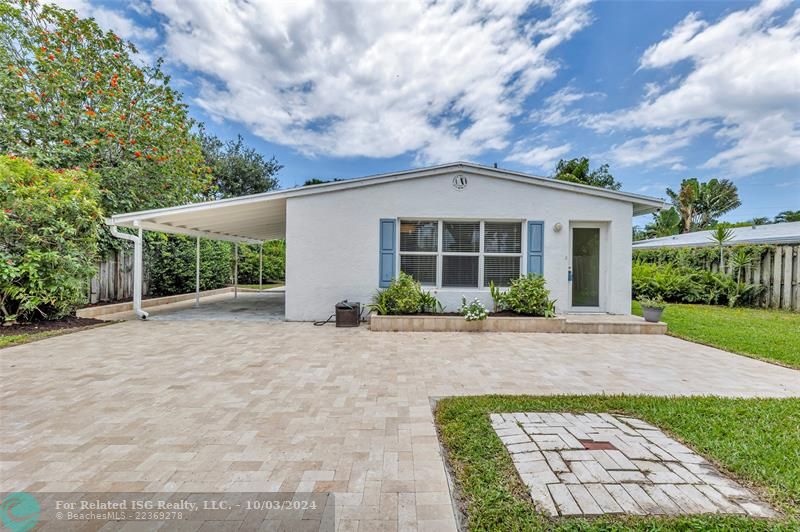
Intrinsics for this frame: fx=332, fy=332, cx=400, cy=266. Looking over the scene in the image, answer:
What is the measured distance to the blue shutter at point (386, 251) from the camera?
26.0 feet

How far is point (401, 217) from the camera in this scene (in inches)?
314

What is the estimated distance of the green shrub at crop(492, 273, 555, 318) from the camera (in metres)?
7.36

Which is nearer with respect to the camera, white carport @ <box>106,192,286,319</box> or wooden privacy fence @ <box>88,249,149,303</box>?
white carport @ <box>106,192,286,319</box>

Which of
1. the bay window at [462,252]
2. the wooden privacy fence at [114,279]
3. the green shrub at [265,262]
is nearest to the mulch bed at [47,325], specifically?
the wooden privacy fence at [114,279]

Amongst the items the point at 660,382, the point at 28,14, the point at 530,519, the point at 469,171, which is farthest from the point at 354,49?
the point at 530,519

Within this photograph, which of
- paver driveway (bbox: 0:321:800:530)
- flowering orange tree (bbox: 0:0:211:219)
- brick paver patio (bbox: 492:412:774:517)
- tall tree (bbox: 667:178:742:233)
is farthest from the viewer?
tall tree (bbox: 667:178:742:233)

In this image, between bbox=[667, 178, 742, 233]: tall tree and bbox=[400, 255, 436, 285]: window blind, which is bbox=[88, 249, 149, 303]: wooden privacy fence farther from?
bbox=[667, 178, 742, 233]: tall tree

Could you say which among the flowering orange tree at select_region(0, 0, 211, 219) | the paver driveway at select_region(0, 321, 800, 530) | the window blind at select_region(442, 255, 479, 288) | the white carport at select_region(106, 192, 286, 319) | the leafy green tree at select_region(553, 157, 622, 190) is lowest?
the paver driveway at select_region(0, 321, 800, 530)

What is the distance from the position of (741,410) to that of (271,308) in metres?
9.92

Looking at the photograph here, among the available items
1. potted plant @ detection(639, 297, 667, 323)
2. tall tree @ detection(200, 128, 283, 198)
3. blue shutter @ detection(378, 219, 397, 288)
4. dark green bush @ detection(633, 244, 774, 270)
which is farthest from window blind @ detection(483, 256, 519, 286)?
tall tree @ detection(200, 128, 283, 198)

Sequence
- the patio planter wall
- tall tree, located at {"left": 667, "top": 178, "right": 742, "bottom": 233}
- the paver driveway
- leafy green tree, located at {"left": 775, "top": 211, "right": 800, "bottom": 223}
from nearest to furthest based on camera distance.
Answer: the paver driveway < the patio planter wall < tall tree, located at {"left": 667, "top": 178, "right": 742, "bottom": 233} < leafy green tree, located at {"left": 775, "top": 211, "right": 800, "bottom": 223}

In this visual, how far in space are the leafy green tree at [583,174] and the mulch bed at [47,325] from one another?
864 inches

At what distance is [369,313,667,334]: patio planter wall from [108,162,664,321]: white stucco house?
0.92m

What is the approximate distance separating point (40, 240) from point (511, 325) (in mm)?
9707
